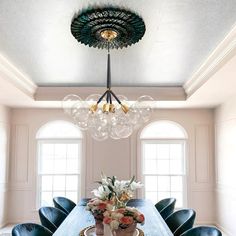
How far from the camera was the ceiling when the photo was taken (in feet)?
8.52

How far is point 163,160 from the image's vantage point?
6.86 metres

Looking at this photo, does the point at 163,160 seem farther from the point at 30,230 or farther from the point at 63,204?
the point at 30,230

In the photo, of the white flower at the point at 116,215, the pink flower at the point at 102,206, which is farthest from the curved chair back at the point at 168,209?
the white flower at the point at 116,215

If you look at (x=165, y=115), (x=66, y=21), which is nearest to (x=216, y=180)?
(x=165, y=115)

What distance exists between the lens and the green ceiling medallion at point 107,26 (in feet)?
8.65

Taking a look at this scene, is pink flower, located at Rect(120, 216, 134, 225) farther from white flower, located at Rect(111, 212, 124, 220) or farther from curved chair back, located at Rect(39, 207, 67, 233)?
curved chair back, located at Rect(39, 207, 67, 233)

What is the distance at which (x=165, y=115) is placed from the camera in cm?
680

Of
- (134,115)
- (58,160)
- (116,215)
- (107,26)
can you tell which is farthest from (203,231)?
(58,160)

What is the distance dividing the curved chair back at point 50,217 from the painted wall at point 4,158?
8.59 feet

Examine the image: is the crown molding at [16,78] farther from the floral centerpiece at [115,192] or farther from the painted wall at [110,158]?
the floral centerpiece at [115,192]

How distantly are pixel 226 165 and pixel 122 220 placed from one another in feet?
13.2

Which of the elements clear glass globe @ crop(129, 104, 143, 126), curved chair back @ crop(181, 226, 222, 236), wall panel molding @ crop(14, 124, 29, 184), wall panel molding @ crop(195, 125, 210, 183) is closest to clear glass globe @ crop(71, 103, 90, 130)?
clear glass globe @ crop(129, 104, 143, 126)

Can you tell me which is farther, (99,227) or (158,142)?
(158,142)

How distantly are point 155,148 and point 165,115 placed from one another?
780 millimetres
